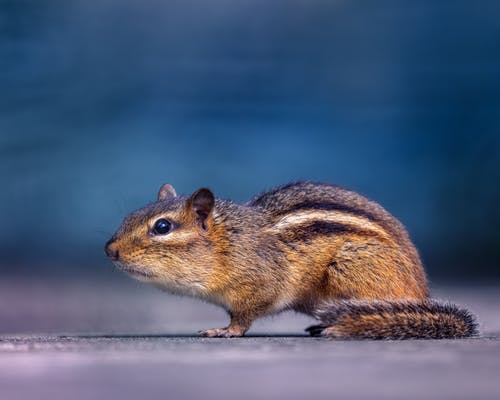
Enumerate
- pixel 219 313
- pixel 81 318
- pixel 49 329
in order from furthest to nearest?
pixel 219 313 → pixel 81 318 → pixel 49 329

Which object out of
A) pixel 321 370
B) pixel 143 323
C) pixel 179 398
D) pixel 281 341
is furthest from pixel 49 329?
pixel 179 398

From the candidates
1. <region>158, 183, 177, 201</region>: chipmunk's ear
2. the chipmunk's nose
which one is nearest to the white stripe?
<region>158, 183, 177, 201</region>: chipmunk's ear

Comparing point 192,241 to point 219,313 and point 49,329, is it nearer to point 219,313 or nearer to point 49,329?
point 49,329

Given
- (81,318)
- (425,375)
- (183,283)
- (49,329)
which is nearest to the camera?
(425,375)

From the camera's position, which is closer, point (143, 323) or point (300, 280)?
point (300, 280)

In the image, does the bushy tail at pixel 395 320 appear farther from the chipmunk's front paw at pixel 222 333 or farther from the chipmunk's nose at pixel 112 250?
the chipmunk's nose at pixel 112 250
